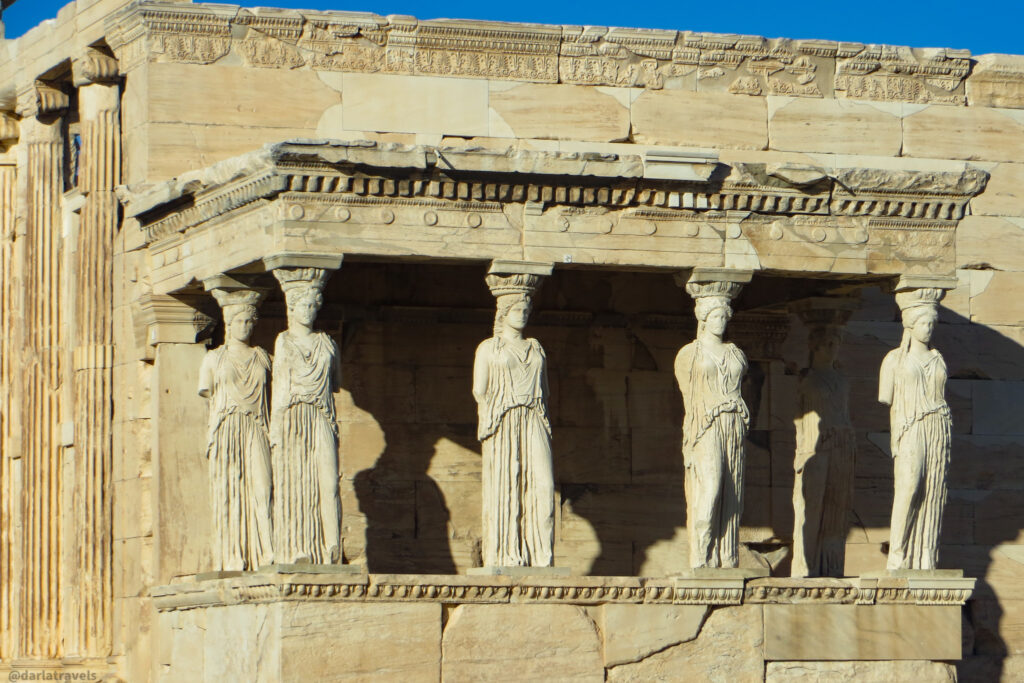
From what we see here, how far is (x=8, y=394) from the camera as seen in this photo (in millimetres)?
19844

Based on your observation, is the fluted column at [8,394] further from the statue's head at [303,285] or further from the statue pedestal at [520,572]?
the statue pedestal at [520,572]

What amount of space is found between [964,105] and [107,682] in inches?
305

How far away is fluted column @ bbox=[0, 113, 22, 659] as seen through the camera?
64.0 ft

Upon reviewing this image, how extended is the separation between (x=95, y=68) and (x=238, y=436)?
3173 millimetres

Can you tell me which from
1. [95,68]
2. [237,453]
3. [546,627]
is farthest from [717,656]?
[95,68]

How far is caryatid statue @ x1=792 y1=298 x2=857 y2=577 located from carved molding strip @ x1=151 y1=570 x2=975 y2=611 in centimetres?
157

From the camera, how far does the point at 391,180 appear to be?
16219 millimetres

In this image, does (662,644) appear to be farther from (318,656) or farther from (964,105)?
(964,105)

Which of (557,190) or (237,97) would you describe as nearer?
(557,190)

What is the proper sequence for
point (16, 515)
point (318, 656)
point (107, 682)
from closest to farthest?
point (318, 656) < point (107, 682) < point (16, 515)

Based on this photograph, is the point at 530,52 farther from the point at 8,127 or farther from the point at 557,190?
the point at 8,127

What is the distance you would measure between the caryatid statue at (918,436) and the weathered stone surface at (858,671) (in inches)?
25.6

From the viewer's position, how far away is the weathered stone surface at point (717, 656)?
16.4m

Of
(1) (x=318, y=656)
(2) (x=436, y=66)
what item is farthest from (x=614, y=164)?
(1) (x=318, y=656)
